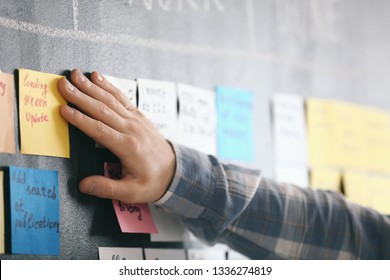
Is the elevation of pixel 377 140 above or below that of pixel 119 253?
above

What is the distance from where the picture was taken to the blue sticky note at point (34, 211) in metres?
1.16

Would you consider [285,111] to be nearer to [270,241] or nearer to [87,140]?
[270,241]

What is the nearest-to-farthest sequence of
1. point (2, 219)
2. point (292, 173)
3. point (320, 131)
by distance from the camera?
1. point (2, 219)
2. point (292, 173)
3. point (320, 131)

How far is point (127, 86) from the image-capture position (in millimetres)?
1375

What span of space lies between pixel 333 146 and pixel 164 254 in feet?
2.08

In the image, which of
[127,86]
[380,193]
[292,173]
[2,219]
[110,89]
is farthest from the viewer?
[380,193]

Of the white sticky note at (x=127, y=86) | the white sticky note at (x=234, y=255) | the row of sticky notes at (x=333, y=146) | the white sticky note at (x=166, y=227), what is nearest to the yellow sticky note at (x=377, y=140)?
the row of sticky notes at (x=333, y=146)

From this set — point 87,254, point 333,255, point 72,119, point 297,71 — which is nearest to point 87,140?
point 72,119

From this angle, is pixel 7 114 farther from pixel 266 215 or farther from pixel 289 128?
pixel 289 128

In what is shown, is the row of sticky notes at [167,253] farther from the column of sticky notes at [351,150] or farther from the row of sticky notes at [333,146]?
the column of sticky notes at [351,150]

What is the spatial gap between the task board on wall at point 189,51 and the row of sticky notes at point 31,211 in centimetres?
1

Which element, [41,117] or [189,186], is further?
→ [189,186]

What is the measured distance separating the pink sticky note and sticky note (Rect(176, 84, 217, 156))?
0.18 meters

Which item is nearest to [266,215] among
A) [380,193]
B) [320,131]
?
[320,131]
